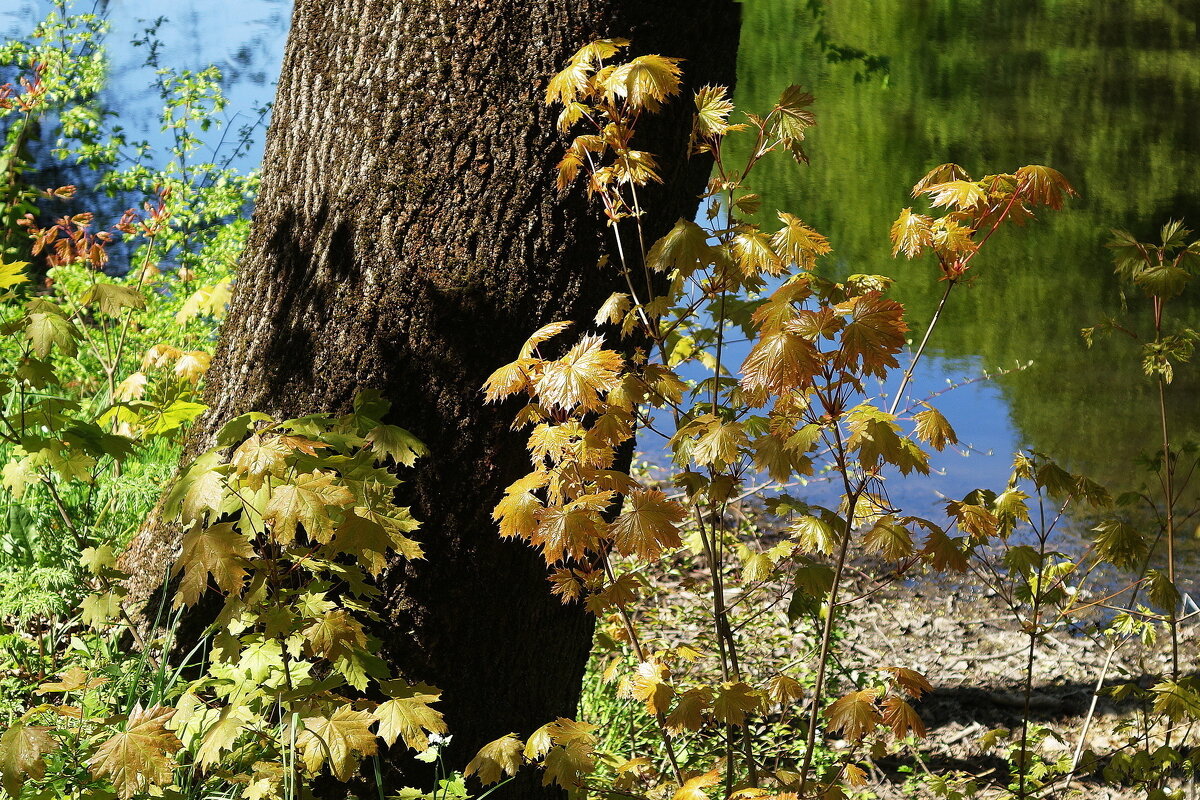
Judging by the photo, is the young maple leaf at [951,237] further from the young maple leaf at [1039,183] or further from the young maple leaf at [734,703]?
the young maple leaf at [734,703]

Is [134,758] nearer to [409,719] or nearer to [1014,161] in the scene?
[409,719]

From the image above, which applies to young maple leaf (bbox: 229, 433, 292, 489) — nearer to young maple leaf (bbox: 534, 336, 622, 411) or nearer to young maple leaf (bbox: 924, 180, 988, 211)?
young maple leaf (bbox: 534, 336, 622, 411)

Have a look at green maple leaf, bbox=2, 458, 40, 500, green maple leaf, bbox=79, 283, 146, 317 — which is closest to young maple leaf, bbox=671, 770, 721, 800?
green maple leaf, bbox=2, 458, 40, 500

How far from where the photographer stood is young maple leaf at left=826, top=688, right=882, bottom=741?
1933 millimetres

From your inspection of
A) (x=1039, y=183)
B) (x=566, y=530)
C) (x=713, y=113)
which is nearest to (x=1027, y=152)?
(x=1039, y=183)

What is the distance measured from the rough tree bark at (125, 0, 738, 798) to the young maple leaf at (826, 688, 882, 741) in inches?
28.3

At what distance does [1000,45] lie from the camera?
19109 millimetres

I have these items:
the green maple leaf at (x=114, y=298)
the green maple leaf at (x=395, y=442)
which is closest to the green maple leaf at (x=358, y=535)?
the green maple leaf at (x=395, y=442)

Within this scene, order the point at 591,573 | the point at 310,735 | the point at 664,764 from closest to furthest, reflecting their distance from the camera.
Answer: the point at 310,735 < the point at 591,573 < the point at 664,764

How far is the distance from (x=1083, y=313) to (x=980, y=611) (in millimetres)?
5829

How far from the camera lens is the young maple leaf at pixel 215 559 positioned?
162 cm

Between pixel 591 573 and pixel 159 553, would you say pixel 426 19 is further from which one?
pixel 159 553

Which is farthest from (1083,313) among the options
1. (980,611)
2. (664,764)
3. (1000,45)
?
(1000,45)

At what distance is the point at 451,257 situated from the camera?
2211mm
